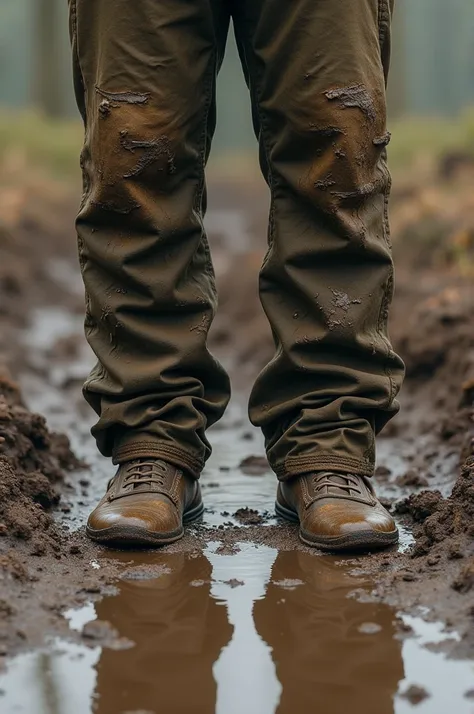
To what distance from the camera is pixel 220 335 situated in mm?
5422

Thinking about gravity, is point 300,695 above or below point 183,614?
below

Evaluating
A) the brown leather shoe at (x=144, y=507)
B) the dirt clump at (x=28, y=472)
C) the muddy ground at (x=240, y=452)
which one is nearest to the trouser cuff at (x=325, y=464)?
the muddy ground at (x=240, y=452)

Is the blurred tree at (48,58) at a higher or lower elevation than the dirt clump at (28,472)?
higher

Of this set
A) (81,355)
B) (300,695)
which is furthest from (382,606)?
(81,355)

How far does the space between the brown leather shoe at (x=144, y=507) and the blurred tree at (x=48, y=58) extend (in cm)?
1262

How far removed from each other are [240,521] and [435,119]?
539 inches

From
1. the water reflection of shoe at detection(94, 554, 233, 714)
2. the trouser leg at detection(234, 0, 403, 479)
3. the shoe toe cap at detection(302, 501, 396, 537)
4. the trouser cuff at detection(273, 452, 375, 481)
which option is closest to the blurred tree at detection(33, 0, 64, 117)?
the trouser leg at detection(234, 0, 403, 479)

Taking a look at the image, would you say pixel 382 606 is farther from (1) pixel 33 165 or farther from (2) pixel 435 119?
(2) pixel 435 119

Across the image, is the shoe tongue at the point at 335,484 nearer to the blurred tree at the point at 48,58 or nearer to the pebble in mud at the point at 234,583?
the pebble in mud at the point at 234,583

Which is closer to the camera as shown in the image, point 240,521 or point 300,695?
point 300,695

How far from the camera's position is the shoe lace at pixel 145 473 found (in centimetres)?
238

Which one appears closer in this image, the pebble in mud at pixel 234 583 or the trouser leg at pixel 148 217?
the pebble in mud at pixel 234 583

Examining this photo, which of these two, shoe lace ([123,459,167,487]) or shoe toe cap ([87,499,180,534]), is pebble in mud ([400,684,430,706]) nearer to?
shoe toe cap ([87,499,180,534])

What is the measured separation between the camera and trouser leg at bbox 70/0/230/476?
2260 mm
